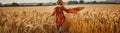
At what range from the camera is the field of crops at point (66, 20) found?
2844mm

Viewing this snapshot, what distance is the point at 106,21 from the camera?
9.37ft

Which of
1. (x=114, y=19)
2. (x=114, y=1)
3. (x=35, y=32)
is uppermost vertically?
(x=114, y=1)

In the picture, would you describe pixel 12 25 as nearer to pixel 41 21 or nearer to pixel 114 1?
pixel 41 21

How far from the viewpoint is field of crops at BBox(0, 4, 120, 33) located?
2.84 meters

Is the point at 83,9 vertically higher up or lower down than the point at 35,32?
higher up

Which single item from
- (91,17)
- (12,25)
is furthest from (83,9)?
(12,25)

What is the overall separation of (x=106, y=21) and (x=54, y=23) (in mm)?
615

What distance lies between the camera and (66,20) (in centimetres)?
289

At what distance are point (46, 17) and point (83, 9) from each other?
45cm

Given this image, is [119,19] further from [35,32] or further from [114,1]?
[35,32]

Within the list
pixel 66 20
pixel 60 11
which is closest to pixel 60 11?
pixel 60 11

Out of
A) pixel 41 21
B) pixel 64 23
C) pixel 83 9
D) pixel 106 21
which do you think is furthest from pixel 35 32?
pixel 106 21

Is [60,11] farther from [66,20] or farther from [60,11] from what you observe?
[66,20]

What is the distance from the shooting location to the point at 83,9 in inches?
113
